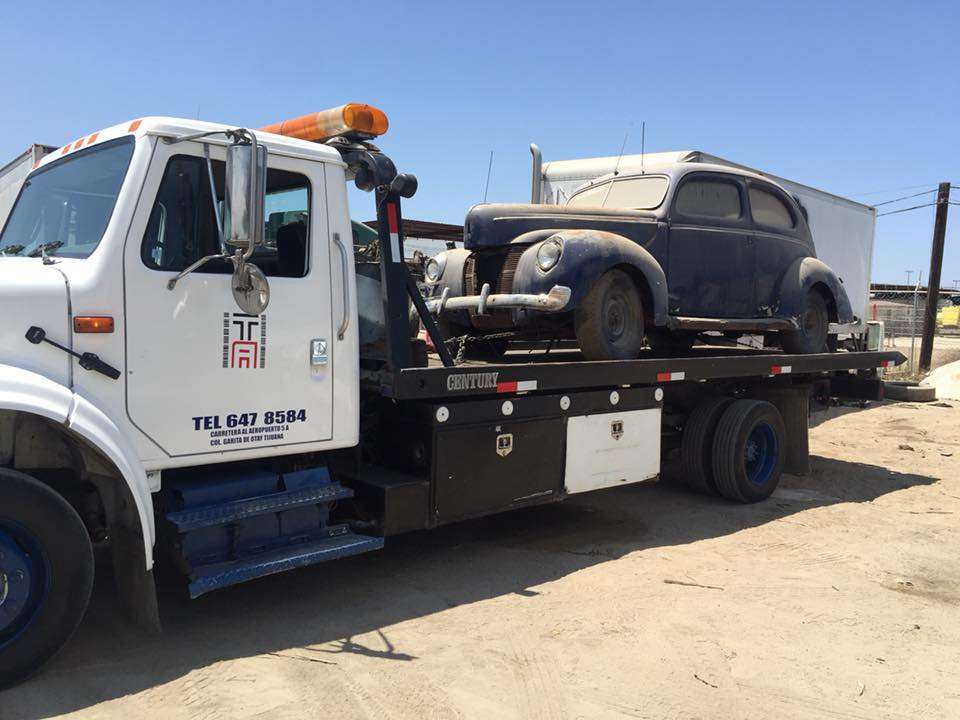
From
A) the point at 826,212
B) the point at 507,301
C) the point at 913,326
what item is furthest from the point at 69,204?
the point at 913,326

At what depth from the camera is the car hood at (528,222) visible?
602cm

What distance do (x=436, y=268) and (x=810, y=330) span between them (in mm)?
3721

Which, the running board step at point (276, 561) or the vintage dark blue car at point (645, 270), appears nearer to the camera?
the running board step at point (276, 561)

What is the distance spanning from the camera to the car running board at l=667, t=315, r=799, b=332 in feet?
21.2

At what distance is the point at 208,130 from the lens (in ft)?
12.4

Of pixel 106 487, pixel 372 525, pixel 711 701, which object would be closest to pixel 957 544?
pixel 711 701

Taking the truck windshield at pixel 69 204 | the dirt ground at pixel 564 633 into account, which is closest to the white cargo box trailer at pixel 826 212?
the dirt ground at pixel 564 633

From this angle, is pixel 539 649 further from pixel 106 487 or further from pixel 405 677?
pixel 106 487

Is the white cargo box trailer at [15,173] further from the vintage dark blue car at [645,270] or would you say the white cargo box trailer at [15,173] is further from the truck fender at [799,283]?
the truck fender at [799,283]

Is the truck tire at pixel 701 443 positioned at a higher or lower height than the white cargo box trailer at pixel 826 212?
lower

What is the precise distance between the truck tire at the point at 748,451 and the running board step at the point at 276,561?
3.58 metres

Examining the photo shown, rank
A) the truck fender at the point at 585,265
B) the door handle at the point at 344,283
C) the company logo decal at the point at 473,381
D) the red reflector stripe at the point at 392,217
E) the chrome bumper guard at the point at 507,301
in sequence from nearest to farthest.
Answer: the door handle at the point at 344,283
the red reflector stripe at the point at 392,217
the company logo decal at the point at 473,381
the chrome bumper guard at the point at 507,301
the truck fender at the point at 585,265

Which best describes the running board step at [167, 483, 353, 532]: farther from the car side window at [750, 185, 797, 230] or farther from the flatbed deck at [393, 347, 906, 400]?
the car side window at [750, 185, 797, 230]

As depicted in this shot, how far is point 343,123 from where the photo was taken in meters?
4.31
